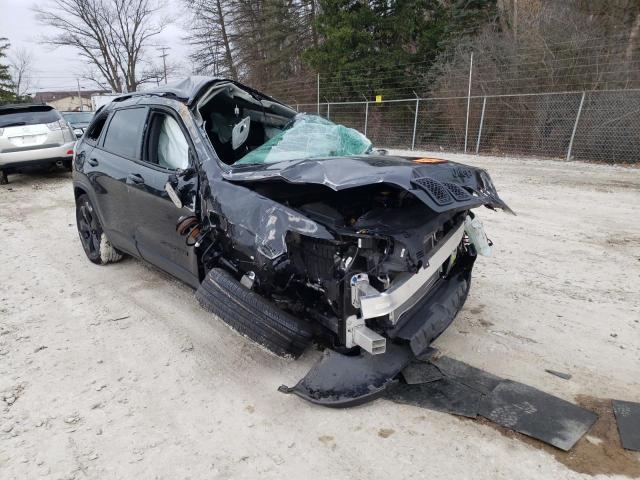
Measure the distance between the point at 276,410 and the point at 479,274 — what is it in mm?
2660

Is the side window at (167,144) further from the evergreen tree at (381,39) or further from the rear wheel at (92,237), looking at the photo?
the evergreen tree at (381,39)

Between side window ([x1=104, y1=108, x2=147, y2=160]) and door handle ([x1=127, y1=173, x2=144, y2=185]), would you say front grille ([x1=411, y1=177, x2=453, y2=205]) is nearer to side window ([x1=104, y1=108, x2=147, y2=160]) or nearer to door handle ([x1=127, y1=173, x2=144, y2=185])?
door handle ([x1=127, y1=173, x2=144, y2=185])

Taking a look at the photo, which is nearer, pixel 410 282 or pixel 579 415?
pixel 579 415

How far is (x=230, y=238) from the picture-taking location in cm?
298

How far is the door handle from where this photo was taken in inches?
153

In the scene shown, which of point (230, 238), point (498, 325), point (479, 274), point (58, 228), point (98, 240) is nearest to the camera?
point (230, 238)

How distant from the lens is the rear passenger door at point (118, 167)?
162 inches

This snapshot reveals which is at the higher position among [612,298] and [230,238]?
[230,238]

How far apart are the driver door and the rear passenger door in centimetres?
12

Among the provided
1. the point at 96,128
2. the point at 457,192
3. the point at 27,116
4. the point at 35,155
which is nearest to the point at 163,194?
the point at 96,128

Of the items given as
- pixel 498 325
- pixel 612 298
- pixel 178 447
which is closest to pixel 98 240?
pixel 178 447

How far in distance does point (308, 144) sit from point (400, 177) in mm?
1346

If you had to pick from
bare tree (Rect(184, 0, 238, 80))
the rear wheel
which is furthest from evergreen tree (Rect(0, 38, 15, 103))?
the rear wheel

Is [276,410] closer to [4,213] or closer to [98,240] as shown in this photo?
[98,240]
